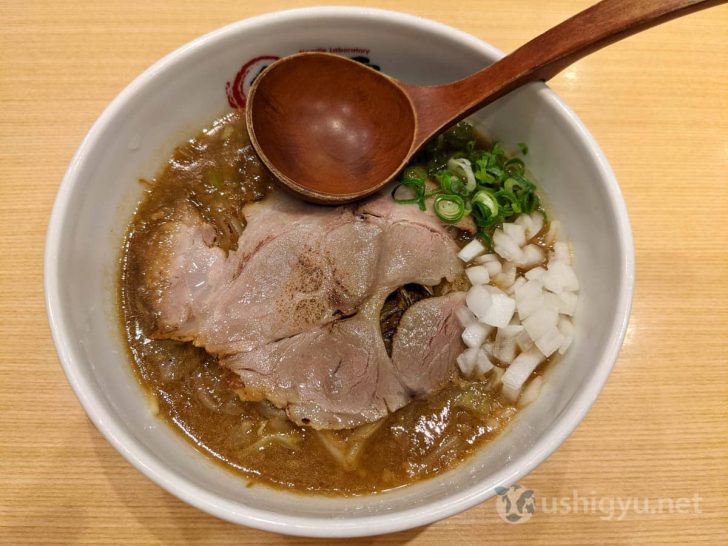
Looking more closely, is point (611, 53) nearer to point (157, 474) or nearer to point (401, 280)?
point (401, 280)

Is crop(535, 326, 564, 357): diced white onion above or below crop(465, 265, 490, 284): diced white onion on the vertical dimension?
below

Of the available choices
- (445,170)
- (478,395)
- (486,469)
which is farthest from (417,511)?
(445,170)

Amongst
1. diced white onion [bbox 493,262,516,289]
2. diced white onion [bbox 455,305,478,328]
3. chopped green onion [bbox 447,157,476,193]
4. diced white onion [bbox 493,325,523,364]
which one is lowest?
diced white onion [bbox 493,325,523,364]

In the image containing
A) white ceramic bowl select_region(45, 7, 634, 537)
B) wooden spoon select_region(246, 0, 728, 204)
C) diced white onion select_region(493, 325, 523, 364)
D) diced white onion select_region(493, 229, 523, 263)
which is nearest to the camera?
white ceramic bowl select_region(45, 7, 634, 537)

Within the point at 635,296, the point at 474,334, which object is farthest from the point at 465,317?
the point at 635,296

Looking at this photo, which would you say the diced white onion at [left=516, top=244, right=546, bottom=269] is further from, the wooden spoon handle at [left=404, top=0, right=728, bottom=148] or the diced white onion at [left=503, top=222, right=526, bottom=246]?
the wooden spoon handle at [left=404, top=0, right=728, bottom=148]

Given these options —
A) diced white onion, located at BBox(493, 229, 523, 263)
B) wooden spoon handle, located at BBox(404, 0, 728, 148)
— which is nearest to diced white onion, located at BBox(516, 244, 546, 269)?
diced white onion, located at BBox(493, 229, 523, 263)

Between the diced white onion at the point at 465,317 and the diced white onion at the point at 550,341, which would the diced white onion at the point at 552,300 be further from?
the diced white onion at the point at 465,317

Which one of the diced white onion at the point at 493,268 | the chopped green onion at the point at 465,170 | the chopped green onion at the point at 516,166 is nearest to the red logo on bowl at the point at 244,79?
the chopped green onion at the point at 465,170
